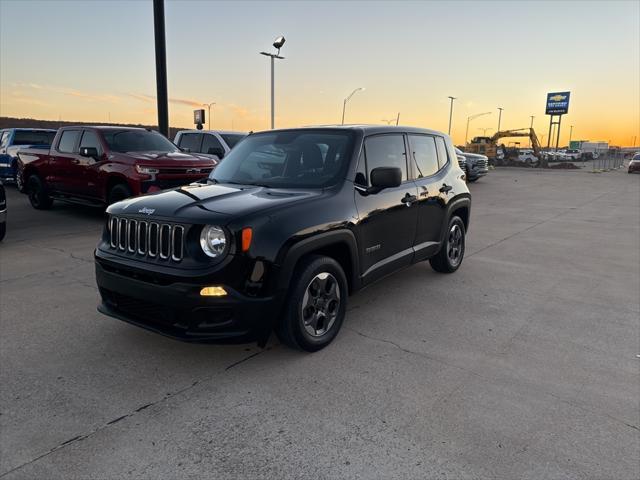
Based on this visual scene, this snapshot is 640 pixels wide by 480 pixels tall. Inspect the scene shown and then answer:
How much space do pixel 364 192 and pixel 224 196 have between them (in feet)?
4.01

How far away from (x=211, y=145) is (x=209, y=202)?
→ 9349 mm

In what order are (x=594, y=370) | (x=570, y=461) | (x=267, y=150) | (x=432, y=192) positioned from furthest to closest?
(x=432, y=192)
(x=267, y=150)
(x=594, y=370)
(x=570, y=461)

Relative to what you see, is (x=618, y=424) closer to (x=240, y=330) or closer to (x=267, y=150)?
(x=240, y=330)

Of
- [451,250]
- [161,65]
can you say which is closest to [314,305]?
[451,250]

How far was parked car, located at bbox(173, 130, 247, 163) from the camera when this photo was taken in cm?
1214

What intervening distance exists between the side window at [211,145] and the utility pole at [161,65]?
3722mm

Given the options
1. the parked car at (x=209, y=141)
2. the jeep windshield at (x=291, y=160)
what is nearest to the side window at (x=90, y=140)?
the parked car at (x=209, y=141)

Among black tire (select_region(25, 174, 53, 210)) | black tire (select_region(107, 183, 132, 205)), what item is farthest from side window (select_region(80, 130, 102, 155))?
black tire (select_region(25, 174, 53, 210))

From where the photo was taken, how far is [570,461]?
2541 millimetres

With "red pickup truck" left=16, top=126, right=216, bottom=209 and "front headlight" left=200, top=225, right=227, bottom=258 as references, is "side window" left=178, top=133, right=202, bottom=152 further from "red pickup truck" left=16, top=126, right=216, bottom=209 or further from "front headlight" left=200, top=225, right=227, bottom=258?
"front headlight" left=200, top=225, right=227, bottom=258

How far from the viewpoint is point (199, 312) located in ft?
10.3

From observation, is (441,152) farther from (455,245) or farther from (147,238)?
(147,238)

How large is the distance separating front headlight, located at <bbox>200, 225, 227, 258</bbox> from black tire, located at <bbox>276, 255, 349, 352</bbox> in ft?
2.02

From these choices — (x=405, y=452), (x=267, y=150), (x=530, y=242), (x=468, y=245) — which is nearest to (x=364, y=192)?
(x=267, y=150)
